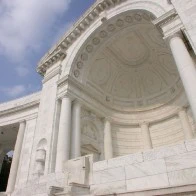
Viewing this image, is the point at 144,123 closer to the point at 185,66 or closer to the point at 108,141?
the point at 108,141

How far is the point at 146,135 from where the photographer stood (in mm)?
18797

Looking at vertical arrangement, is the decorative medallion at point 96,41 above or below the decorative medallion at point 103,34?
below

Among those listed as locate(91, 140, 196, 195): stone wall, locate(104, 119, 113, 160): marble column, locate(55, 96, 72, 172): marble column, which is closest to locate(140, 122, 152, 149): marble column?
locate(104, 119, 113, 160): marble column

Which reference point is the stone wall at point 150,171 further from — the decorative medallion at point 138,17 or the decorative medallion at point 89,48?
the decorative medallion at point 89,48

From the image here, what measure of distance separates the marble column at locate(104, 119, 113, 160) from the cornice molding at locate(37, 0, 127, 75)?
7.16 metres

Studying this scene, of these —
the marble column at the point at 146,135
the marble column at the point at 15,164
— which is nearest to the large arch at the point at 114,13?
the marble column at the point at 15,164

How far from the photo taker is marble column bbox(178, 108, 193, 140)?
620 inches

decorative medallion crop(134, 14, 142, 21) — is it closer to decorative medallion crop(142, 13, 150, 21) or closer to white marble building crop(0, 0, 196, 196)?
white marble building crop(0, 0, 196, 196)

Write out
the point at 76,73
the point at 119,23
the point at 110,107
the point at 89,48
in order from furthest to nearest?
the point at 110,107 < the point at 89,48 < the point at 76,73 < the point at 119,23

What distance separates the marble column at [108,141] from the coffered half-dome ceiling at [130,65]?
242 cm

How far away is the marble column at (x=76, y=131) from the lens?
14.4 meters

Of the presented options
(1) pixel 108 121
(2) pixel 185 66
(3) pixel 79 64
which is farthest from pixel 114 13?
(1) pixel 108 121

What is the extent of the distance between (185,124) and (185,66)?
7.74 m

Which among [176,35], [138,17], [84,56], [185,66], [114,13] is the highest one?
[114,13]
